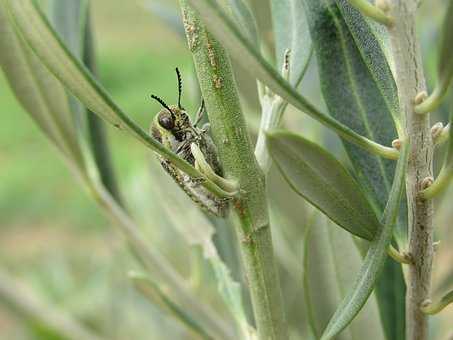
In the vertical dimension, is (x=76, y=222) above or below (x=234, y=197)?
above

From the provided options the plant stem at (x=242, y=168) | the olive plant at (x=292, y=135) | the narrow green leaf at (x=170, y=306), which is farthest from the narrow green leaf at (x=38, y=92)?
the plant stem at (x=242, y=168)

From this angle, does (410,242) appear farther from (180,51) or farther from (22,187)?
(180,51)

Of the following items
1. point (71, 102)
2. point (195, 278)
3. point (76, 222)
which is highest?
point (76, 222)

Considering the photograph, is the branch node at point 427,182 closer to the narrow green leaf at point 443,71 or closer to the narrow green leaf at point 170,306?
the narrow green leaf at point 443,71

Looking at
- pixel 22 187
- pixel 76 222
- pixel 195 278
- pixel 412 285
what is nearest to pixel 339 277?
pixel 412 285

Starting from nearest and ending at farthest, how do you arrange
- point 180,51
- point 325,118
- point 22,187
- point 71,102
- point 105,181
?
point 325,118, point 71,102, point 105,181, point 22,187, point 180,51

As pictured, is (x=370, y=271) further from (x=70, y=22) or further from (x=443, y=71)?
(x=70, y=22)

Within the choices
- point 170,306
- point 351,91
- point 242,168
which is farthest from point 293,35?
point 170,306
